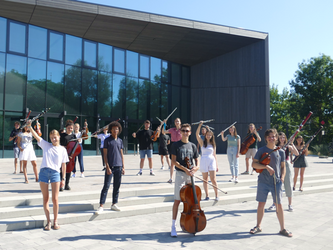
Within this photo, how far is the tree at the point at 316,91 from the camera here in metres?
33.3

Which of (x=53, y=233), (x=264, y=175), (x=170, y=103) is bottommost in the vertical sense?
(x=53, y=233)

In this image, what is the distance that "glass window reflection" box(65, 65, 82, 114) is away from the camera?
19.2m

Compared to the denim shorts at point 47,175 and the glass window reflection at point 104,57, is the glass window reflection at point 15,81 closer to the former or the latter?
the glass window reflection at point 104,57

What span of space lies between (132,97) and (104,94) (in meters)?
2.39

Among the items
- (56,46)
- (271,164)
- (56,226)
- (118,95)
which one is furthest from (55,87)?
(271,164)

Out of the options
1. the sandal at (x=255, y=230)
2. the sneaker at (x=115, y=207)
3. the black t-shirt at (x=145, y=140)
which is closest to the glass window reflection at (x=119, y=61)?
the black t-shirt at (x=145, y=140)

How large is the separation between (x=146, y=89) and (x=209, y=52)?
602 centimetres

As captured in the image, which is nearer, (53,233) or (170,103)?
(53,233)

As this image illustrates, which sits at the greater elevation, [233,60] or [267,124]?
[233,60]

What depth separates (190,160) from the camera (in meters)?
5.03

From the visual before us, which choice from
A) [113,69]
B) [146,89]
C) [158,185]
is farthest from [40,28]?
[158,185]

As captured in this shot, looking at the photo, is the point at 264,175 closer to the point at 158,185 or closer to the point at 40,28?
the point at 158,185

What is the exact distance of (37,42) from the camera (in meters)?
18.0

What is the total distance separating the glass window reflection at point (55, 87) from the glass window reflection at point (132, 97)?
16.2 feet
